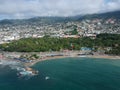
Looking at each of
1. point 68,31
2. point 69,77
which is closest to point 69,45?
point 69,77

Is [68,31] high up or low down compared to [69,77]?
up

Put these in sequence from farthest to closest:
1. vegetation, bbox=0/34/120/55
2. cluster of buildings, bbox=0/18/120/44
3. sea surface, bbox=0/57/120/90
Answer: cluster of buildings, bbox=0/18/120/44 < vegetation, bbox=0/34/120/55 < sea surface, bbox=0/57/120/90

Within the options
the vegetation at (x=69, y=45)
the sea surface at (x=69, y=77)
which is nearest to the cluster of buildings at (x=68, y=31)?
the vegetation at (x=69, y=45)

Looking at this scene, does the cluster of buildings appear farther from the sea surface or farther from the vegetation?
the sea surface

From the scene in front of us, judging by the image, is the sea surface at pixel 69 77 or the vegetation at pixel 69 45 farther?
the vegetation at pixel 69 45

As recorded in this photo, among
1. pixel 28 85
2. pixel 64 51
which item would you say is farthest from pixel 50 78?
pixel 64 51

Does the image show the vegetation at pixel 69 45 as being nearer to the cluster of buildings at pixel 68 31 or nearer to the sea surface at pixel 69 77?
the sea surface at pixel 69 77

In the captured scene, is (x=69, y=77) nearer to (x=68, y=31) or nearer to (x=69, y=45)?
(x=69, y=45)

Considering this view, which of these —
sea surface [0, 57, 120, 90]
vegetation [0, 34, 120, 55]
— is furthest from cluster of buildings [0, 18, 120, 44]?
sea surface [0, 57, 120, 90]
